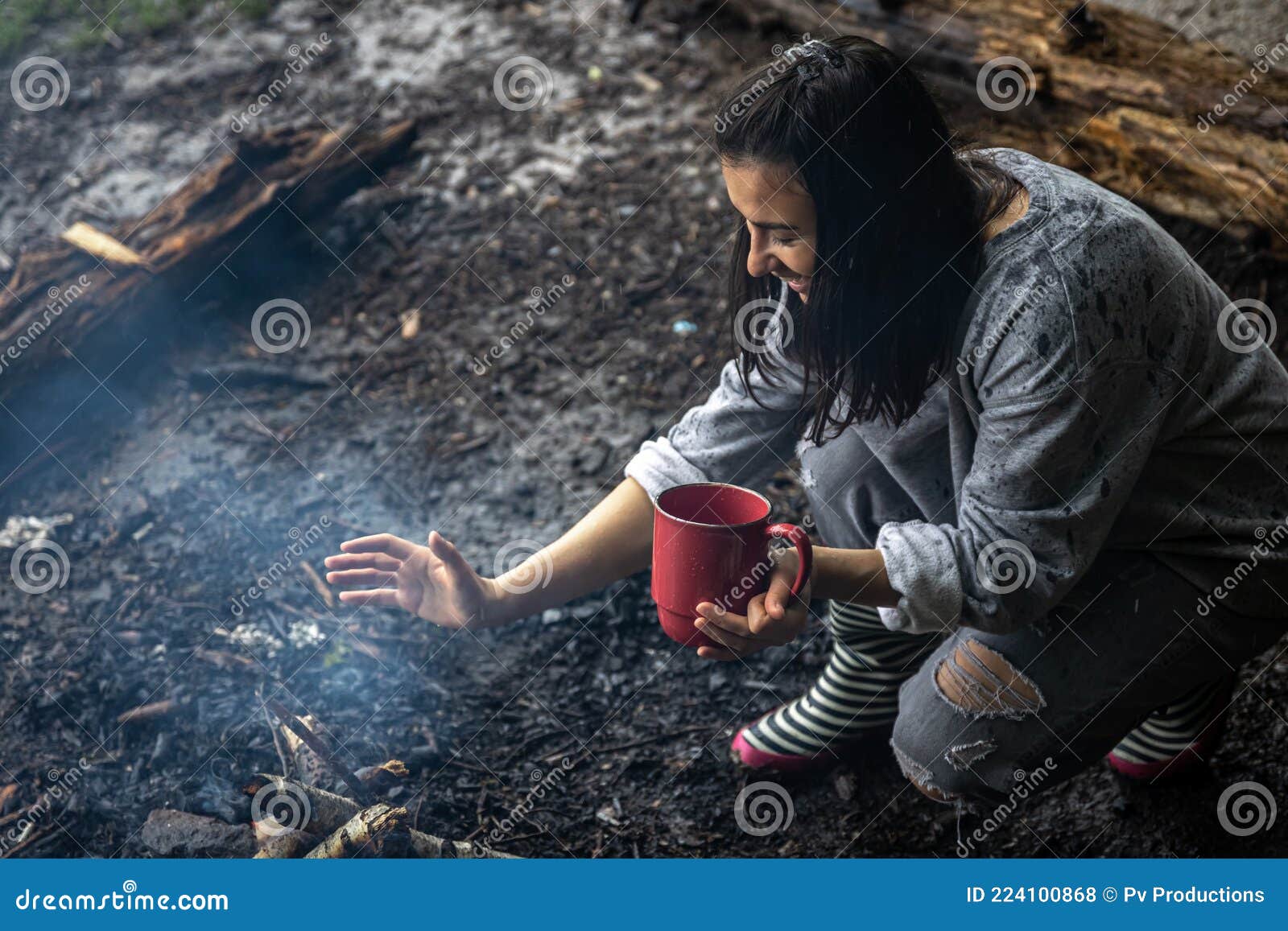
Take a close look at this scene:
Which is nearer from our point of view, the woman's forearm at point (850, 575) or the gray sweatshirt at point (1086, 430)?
the gray sweatshirt at point (1086, 430)

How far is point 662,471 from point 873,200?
722 millimetres

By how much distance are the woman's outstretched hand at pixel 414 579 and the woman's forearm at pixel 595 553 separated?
13 cm

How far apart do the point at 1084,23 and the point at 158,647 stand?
3757 millimetres

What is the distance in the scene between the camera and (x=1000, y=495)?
178 cm

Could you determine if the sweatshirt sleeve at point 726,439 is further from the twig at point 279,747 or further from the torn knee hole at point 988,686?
the twig at point 279,747

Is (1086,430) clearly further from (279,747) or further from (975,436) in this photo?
(279,747)

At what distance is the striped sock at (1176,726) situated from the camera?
89.9 inches

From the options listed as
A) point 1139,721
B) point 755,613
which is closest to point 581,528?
point 755,613

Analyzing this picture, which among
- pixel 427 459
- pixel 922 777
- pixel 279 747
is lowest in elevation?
pixel 427 459

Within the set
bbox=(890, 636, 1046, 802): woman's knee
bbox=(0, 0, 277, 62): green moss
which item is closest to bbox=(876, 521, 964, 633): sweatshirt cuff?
bbox=(890, 636, 1046, 802): woman's knee

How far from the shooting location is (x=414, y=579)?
6.24ft

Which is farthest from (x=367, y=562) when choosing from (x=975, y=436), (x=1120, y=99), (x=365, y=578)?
(x=1120, y=99)

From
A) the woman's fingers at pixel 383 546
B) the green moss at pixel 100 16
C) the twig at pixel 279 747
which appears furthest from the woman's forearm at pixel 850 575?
the green moss at pixel 100 16

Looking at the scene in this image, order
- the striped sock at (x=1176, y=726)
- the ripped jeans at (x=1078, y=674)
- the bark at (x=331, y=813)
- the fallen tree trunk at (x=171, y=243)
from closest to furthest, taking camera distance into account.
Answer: the ripped jeans at (x=1078, y=674) < the bark at (x=331, y=813) < the striped sock at (x=1176, y=726) < the fallen tree trunk at (x=171, y=243)
